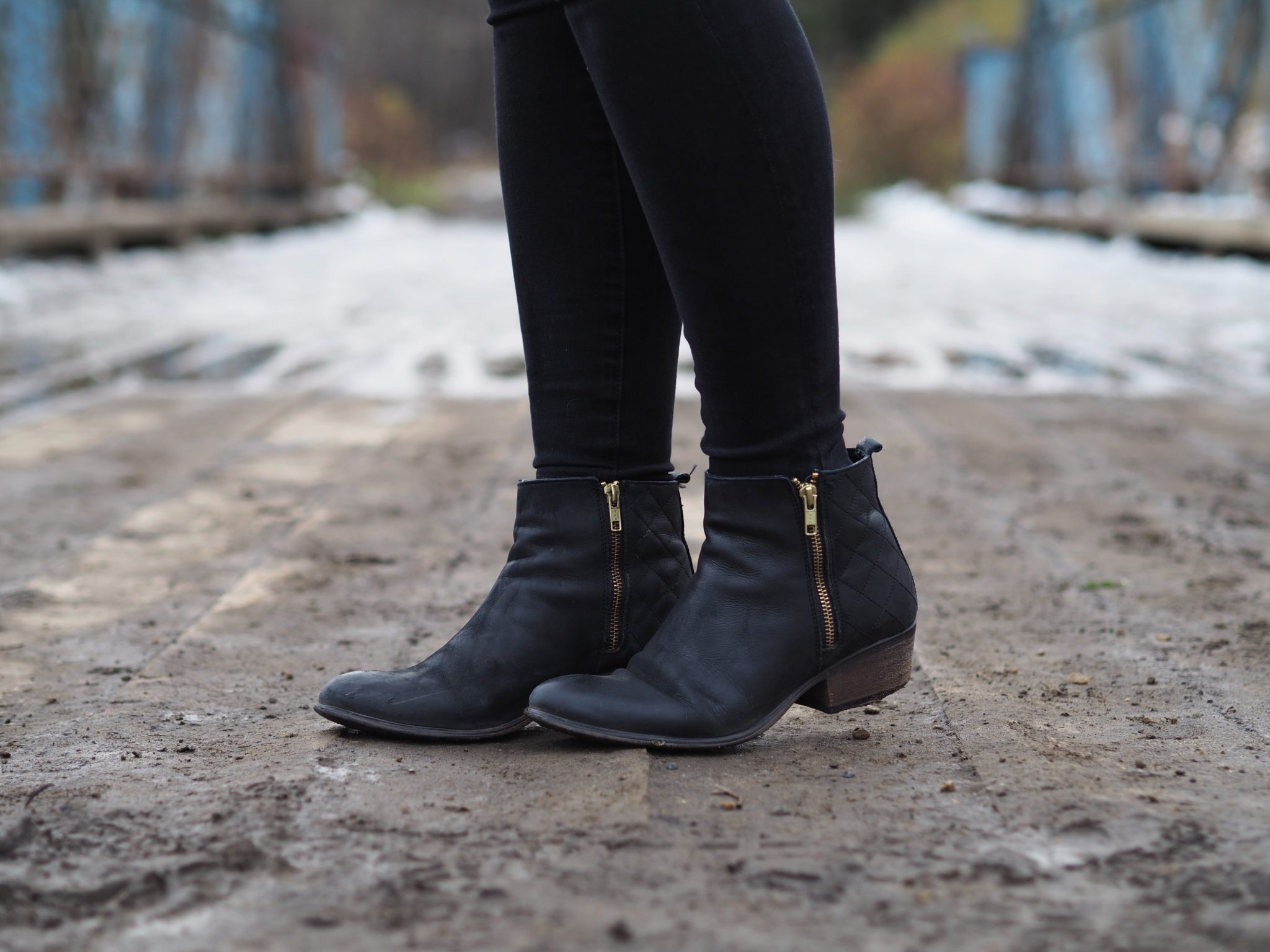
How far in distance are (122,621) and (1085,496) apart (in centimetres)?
144

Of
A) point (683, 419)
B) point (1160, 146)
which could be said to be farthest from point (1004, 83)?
point (683, 419)

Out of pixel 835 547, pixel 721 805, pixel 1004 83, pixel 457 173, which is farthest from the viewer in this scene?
pixel 457 173

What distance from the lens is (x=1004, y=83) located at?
17672mm

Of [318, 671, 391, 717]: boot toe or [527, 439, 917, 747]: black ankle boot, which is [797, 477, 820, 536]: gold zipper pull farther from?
[318, 671, 391, 717]: boot toe

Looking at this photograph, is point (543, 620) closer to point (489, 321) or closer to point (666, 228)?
point (666, 228)

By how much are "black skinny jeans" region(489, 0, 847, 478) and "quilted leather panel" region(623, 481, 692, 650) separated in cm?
3

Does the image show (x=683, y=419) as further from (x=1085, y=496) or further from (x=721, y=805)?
(x=721, y=805)

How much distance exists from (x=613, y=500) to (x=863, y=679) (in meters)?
0.25

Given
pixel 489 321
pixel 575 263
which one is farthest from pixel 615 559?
pixel 489 321

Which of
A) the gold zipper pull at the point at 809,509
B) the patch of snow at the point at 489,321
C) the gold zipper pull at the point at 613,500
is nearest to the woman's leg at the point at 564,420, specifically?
the gold zipper pull at the point at 613,500

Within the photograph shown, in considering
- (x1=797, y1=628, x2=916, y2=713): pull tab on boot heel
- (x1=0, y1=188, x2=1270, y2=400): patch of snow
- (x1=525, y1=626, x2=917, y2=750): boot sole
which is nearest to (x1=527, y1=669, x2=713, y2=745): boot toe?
(x1=525, y1=626, x2=917, y2=750): boot sole

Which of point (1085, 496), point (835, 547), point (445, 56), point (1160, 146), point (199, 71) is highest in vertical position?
point (445, 56)

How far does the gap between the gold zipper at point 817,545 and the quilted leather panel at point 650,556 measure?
0.13 meters

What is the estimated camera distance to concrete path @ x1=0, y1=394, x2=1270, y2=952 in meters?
0.78
